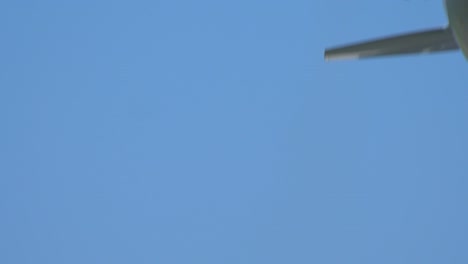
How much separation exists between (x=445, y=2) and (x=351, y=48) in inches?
4.1

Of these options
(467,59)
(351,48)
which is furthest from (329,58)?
(467,59)

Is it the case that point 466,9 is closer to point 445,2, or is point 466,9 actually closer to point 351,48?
point 445,2

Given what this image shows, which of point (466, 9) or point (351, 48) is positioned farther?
point (351, 48)

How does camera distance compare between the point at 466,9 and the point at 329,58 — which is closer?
the point at 466,9

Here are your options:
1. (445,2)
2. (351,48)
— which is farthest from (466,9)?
(351,48)

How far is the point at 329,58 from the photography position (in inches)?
13.6

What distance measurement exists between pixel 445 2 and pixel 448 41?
71 mm

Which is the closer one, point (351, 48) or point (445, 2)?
point (445, 2)

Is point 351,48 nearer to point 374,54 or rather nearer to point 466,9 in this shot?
point 374,54

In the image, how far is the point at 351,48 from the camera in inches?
13.1

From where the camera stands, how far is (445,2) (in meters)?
0.23

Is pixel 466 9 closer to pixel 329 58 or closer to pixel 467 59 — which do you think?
pixel 467 59

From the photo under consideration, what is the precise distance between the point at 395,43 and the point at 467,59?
0.26ft

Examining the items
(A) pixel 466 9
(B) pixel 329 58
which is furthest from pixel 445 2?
(B) pixel 329 58
